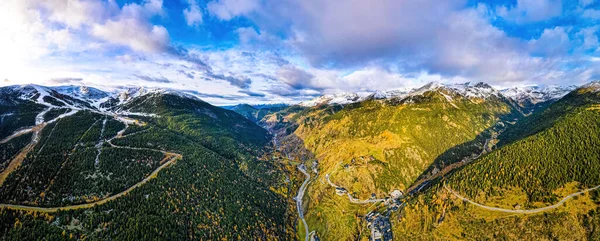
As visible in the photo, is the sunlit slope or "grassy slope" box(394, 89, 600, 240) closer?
"grassy slope" box(394, 89, 600, 240)

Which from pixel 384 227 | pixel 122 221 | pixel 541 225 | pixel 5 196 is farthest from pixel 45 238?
pixel 541 225

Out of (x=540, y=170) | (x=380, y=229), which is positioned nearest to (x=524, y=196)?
(x=540, y=170)

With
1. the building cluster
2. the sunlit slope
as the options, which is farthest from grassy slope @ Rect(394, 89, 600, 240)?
the building cluster

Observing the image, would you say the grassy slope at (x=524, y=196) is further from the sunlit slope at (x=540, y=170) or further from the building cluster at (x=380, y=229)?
the building cluster at (x=380, y=229)

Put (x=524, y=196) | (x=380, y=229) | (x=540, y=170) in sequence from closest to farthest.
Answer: (x=524, y=196), (x=540, y=170), (x=380, y=229)

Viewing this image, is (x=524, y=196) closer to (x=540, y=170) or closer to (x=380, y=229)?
(x=540, y=170)

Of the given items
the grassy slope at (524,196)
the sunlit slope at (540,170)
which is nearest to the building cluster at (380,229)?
the grassy slope at (524,196)

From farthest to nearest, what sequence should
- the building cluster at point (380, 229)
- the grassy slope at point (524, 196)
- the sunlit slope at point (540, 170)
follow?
the building cluster at point (380, 229) < the sunlit slope at point (540, 170) < the grassy slope at point (524, 196)

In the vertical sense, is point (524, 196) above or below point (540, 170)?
below

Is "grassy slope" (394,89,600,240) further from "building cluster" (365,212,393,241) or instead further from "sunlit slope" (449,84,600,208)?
"building cluster" (365,212,393,241)

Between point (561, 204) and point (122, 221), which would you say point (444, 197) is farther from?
point (122, 221)

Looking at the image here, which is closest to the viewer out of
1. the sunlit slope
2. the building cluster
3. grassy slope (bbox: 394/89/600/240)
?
grassy slope (bbox: 394/89/600/240)

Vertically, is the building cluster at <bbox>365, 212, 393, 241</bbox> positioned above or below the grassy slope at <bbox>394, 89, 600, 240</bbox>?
below
